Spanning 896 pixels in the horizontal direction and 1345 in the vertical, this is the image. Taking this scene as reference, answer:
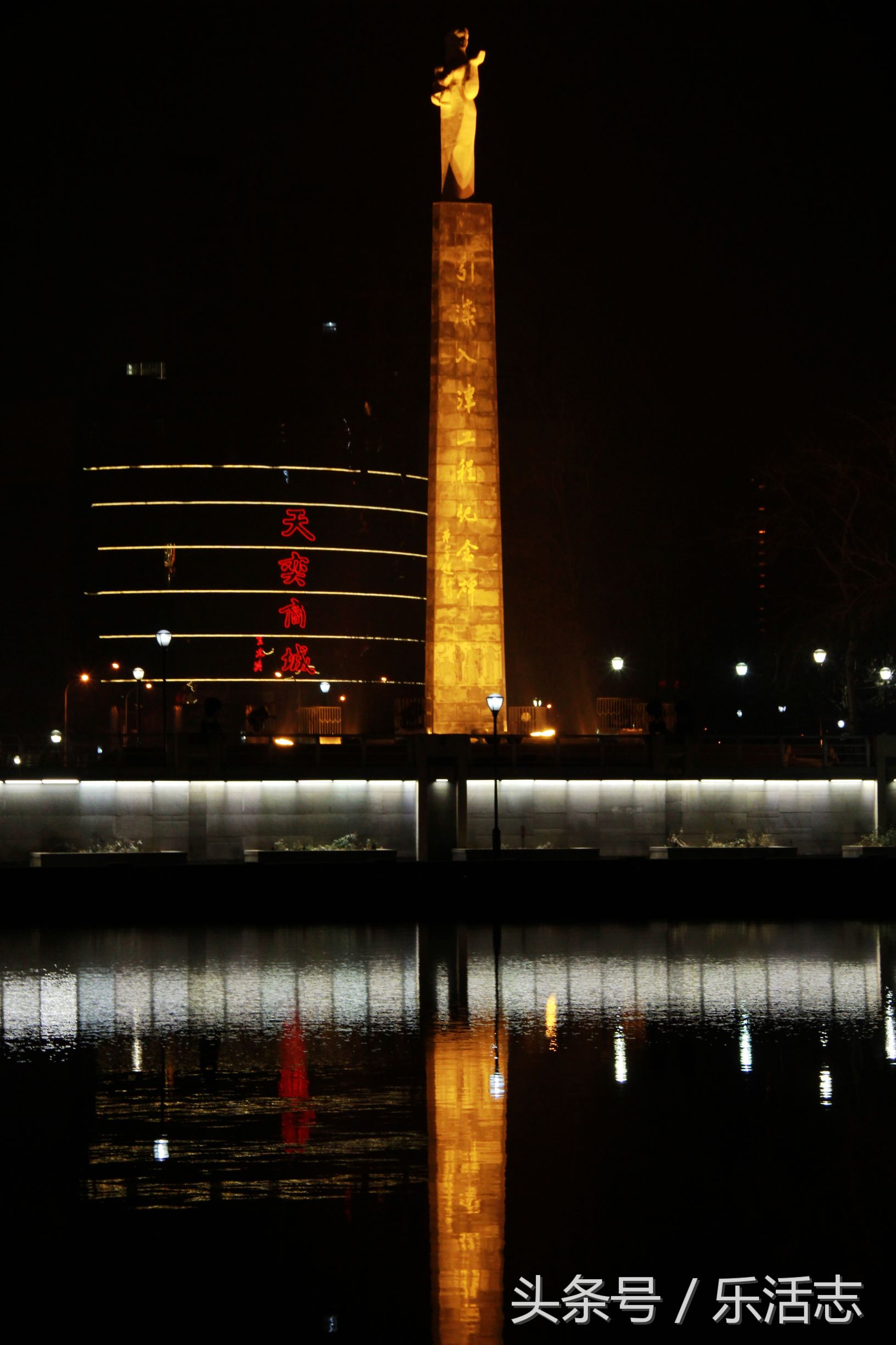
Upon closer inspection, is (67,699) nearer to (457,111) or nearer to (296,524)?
(296,524)

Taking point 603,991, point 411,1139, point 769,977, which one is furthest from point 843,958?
point 411,1139

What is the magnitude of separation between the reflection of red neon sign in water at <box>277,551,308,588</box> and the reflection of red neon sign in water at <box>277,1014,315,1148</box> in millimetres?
59175

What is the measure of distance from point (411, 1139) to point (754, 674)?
60.7 m

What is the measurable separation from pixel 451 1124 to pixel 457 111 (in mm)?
32203

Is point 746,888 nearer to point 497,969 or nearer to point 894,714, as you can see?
point 497,969

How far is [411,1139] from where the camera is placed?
11.7m

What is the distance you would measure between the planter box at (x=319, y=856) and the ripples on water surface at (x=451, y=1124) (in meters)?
10.8

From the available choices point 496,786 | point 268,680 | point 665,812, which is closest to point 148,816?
point 496,786

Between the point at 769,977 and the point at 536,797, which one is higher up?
the point at 536,797

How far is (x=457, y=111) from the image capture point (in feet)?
130

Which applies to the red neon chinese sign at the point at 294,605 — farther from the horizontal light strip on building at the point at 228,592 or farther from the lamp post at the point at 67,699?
the lamp post at the point at 67,699

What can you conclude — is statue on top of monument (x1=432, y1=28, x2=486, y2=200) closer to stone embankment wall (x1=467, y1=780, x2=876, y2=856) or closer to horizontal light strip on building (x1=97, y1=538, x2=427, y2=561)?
stone embankment wall (x1=467, y1=780, x2=876, y2=856)

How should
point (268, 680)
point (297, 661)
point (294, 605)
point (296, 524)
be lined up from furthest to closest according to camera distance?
point (296, 524) → point (294, 605) → point (297, 661) → point (268, 680)

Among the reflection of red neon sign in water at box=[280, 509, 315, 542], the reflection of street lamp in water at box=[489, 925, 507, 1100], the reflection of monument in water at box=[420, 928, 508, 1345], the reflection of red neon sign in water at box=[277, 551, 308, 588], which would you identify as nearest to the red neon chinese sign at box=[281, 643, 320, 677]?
the reflection of red neon sign in water at box=[277, 551, 308, 588]
